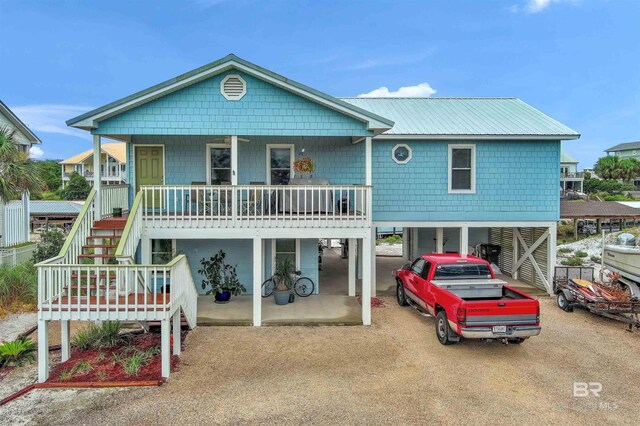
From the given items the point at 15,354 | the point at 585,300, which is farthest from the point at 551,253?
the point at 15,354

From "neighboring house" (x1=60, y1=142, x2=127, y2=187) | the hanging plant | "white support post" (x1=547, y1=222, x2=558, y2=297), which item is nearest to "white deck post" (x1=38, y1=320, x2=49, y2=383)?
the hanging plant

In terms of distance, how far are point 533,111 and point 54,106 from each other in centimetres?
6542

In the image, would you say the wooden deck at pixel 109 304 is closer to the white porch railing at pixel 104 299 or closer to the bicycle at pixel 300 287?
the white porch railing at pixel 104 299

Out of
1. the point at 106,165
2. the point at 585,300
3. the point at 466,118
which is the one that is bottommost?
the point at 585,300

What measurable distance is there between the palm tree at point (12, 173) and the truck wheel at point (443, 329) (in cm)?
1198

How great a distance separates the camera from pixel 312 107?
10461 mm

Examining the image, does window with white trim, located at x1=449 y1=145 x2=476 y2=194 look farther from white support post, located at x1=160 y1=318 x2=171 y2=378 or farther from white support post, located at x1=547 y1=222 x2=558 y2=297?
white support post, located at x1=160 y1=318 x2=171 y2=378

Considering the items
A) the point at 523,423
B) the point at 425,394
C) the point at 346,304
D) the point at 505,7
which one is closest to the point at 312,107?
the point at 346,304

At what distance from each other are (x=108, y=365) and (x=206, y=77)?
274 inches

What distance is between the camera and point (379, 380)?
698cm

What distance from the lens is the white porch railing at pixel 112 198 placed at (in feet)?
34.9

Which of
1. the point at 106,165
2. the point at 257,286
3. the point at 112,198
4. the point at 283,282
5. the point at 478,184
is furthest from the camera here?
the point at 106,165

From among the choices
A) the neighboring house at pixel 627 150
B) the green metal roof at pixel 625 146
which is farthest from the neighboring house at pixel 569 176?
the green metal roof at pixel 625 146

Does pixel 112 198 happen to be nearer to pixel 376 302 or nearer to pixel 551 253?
pixel 376 302
